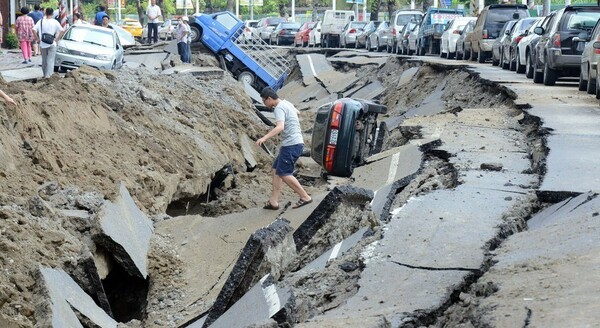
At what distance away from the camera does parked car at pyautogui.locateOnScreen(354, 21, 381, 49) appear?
53.9m

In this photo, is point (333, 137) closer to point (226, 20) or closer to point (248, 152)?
point (248, 152)

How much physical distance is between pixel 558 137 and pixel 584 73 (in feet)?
26.6

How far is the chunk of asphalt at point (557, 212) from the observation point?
9195mm

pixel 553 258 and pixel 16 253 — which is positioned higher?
pixel 553 258

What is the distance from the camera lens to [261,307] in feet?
25.3

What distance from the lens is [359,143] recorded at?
50.8 ft

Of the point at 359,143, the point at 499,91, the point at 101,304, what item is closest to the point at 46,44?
the point at 499,91

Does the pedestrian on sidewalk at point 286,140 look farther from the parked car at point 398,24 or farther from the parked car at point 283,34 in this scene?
the parked car at point 283,34

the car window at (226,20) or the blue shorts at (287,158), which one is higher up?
the blue shorts at (287,158)

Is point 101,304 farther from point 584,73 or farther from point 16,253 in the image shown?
point 584,73

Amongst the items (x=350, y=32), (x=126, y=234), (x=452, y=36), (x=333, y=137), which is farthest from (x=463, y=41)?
(x=126, y=234)

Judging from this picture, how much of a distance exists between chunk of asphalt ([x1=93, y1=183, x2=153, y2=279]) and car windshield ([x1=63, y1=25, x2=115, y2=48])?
17865 millimetres

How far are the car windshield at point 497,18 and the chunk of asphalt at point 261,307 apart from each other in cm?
2769

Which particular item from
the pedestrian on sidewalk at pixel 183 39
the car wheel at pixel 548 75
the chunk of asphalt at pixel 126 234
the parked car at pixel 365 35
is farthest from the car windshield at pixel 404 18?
the chunk of asphalt at pixel 126 234
